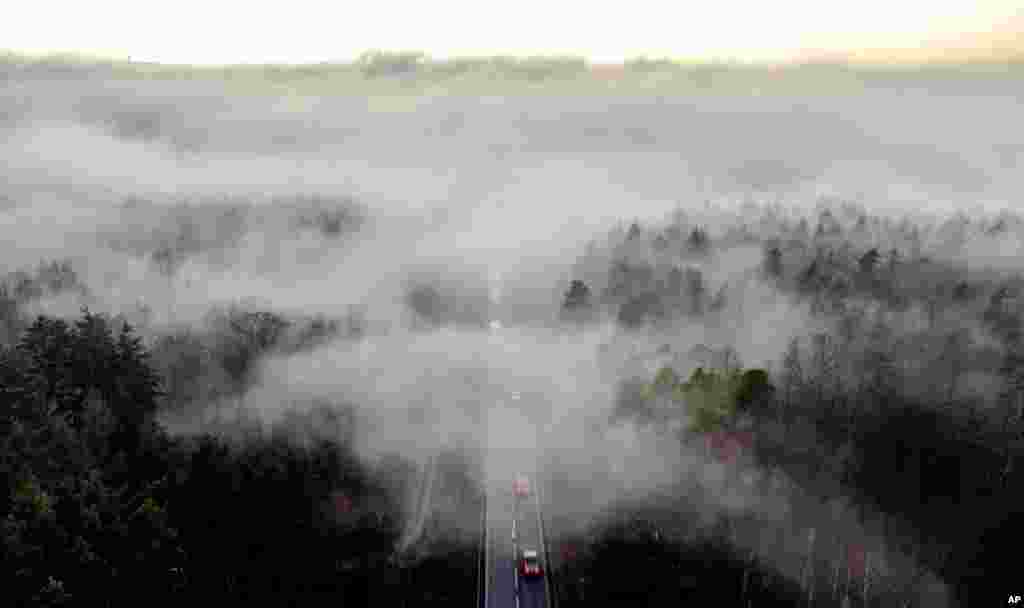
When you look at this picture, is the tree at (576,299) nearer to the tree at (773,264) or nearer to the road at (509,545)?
the tree at (773,264)

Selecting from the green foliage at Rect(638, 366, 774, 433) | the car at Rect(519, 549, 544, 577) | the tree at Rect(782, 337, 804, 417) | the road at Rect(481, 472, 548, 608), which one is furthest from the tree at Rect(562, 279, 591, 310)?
the car at Rect(519, 549, 544, 577)

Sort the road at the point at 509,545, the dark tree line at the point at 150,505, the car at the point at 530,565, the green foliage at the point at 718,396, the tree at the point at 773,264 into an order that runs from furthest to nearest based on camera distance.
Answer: the tree at the point at 773,264 < the green foliage at the point at 718,396 < the car at the point at 530,565 < the road at the point at 509,545 < the dark tree line at the point at 150,505

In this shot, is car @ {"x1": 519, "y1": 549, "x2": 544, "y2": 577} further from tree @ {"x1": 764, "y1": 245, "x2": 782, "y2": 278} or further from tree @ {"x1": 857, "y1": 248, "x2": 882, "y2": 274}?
tree @ {"x1": 857, "y1": 248, "x2": 882, "y2": 274}

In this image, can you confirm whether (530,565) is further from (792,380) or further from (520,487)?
(792,380)

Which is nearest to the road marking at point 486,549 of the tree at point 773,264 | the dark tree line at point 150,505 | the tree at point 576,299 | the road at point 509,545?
the road at point 509,545

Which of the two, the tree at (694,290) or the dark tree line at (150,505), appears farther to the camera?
the tree at (694,290)

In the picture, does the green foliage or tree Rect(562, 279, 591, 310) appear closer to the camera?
the green foliage

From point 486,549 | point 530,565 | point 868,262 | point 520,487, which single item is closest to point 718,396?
point 520,487

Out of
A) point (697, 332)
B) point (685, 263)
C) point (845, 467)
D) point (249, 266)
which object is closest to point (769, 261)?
point (685, 263)
